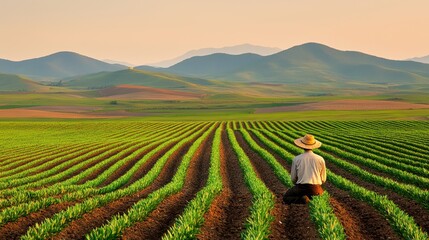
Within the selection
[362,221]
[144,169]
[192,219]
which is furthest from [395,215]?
[144,169]

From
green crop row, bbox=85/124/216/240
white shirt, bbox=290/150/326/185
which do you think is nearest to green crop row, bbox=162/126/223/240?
green crop row, bbox=85/124/216/240

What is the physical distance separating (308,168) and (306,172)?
148 millimetres

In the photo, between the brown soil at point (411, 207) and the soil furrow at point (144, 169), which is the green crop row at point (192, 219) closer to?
the brown soil at point (411, 207)

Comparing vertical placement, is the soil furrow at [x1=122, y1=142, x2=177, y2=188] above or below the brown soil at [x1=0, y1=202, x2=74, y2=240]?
below

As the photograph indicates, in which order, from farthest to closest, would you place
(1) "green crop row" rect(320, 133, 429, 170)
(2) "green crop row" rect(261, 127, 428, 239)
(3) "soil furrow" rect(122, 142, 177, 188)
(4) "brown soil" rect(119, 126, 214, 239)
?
(1) "green crop row" rect(320, 133, 429, 170)
(3) "soil furrow" rect(122, 142, 177, 188)
(4) "brown soil" rect(119, 126, 214, 239)
(2) "green crop row" rect(261, 127, 428, 239)

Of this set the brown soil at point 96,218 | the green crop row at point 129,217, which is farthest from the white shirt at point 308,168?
the brown soil at point 96,218

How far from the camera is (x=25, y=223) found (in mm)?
12047

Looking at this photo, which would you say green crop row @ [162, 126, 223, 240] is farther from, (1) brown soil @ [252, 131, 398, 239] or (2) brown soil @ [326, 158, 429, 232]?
(2) brown soil @ [326, 158, 429, 232]

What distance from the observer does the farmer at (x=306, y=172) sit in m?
13.8

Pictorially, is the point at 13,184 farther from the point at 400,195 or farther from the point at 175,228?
the point at 400,195

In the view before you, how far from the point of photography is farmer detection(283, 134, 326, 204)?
545 inches

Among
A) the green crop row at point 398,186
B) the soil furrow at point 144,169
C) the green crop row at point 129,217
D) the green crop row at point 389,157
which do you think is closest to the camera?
the green crop row at point 129,217

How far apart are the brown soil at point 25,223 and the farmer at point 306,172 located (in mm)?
7701

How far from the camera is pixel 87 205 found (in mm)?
13578
